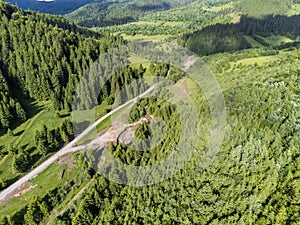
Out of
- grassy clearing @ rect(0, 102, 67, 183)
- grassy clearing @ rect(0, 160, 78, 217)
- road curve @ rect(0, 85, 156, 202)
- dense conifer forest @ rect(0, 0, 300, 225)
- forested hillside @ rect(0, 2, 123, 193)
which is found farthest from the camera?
forested hillside @ rect(0, 2, 123, 193)

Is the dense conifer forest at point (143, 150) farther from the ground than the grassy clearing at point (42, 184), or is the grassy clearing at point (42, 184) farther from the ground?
the dense conifer forest at point (143, 150)

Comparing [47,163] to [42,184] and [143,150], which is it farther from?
[143,150]

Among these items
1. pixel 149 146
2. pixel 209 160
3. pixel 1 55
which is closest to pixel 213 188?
pixel 209 160

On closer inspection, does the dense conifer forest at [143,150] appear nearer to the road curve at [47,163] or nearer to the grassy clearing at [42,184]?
the grassy clearing at [42,184]

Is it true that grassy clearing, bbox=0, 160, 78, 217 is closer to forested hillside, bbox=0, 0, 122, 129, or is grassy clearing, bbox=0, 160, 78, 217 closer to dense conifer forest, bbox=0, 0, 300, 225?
dense conifer forest, bbox=0, 0, 300, 225

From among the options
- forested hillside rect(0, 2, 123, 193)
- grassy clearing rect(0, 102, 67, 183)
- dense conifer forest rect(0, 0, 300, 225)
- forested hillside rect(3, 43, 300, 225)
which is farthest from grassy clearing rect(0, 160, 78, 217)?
grassy clearing rect(0, 102, 67, 183)

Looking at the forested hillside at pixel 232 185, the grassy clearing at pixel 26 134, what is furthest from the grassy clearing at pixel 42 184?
the grassy clearing at pixel 26 134

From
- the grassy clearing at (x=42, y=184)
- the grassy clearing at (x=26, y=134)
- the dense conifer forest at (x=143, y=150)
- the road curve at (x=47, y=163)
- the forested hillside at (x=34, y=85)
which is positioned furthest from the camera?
the forested hillside at (x=34, y=85)

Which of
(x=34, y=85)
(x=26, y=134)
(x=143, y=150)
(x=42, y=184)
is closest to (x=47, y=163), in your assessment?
(x=42, y=184)

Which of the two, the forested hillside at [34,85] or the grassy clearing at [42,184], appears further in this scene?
the forested hillside at [34,85]

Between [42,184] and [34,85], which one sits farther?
[34,85]

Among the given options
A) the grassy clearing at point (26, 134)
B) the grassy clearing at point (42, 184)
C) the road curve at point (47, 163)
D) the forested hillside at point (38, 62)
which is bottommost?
the grassy clearing at point (42, 184)

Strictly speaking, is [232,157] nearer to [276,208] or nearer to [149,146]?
[276,208]
